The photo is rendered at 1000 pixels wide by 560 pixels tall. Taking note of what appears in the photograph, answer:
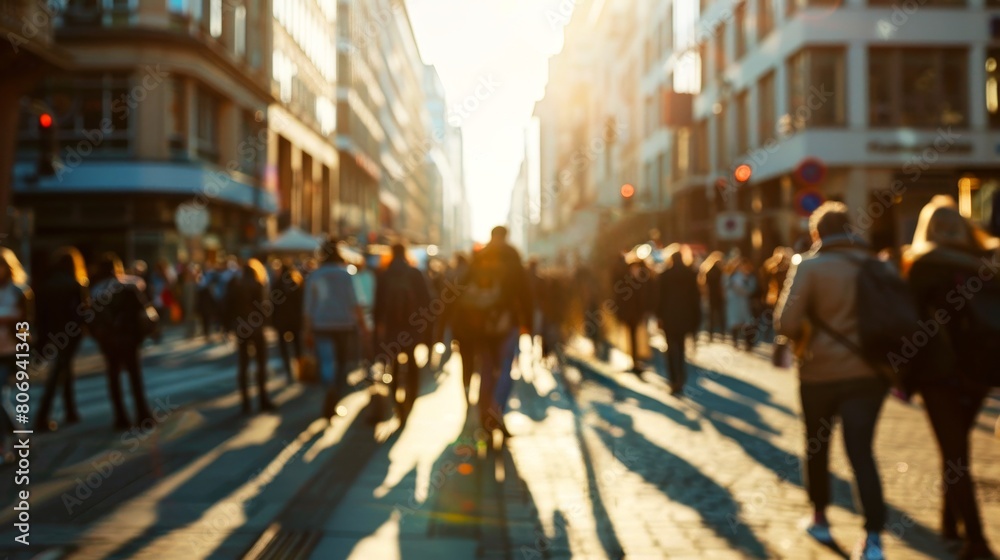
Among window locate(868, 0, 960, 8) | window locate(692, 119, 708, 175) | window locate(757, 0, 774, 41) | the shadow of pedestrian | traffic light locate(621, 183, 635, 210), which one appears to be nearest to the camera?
the shadow of pedestrian

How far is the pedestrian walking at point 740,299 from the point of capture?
22078 mm

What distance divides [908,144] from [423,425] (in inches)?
929

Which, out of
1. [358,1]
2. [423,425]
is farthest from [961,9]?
[358,1]

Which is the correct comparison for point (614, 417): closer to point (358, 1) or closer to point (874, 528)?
point (874, 528)

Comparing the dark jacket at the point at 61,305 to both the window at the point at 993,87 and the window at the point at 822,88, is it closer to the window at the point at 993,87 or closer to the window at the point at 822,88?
the window at the point at 822,88

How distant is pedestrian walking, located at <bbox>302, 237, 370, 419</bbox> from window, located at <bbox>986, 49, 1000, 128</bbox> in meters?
25.1

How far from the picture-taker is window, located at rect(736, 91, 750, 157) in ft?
125

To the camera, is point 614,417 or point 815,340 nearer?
point 815,340

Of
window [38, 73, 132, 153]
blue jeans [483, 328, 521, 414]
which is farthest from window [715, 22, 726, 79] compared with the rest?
blue jeans [483, 328, 521, 414]

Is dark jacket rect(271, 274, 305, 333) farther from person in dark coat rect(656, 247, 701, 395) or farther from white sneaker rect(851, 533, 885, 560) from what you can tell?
white sneaker rect(851, 533, 885, 560)

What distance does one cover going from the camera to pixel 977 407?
5961mm

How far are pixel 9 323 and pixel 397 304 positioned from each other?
3796 millimetres

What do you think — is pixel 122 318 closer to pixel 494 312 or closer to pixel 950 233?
pixel 494 312

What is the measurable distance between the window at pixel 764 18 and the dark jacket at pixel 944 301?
99.2ft
